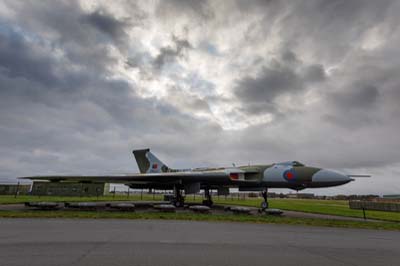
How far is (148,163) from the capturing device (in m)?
24.1

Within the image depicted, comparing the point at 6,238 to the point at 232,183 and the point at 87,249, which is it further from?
the point at 232,183

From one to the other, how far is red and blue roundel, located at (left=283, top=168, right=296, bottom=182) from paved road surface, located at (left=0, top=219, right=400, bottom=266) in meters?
8.16

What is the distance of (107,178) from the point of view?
58.5 feet

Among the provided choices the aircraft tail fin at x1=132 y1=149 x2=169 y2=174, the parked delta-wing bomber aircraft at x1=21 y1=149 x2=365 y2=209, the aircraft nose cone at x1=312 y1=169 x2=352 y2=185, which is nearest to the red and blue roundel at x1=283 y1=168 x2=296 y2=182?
the parked delta-wing bomber aircraft at x1=21 y1=149 x2=365 y2=209

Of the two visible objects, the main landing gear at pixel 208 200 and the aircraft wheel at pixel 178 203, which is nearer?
the aircraft wheel at pixel 178 203

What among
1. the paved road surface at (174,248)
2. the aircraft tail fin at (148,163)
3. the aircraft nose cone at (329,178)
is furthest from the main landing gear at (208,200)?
the paved road surface at (174,248)

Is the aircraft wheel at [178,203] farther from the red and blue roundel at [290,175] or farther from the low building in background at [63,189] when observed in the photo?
the low building in background at [63,189]

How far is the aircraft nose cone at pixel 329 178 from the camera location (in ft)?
46.3

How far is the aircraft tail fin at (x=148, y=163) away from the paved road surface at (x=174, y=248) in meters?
16.1

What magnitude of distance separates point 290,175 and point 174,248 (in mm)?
11947

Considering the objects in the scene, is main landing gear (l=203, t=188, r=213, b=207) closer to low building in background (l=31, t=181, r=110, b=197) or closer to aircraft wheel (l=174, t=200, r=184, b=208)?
aircraft wheel (l=174, t=200, r=184, b=208)

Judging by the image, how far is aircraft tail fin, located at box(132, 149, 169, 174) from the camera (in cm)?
2380

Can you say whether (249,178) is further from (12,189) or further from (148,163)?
(12,189)

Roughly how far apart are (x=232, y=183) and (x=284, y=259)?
13.8 m
